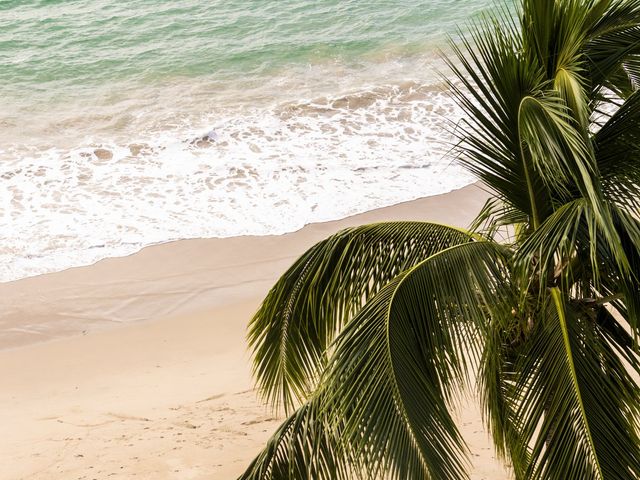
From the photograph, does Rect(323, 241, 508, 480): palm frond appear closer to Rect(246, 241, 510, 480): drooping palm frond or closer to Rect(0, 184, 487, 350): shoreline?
Rect(246, 241, 510, 480): drooping palm frond

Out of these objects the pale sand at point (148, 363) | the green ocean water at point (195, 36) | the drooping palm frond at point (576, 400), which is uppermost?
the green ocean water at point (195, 36)

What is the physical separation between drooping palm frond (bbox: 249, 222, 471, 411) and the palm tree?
0.01 meters

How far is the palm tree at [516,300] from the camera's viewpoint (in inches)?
140

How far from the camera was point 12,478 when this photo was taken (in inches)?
239

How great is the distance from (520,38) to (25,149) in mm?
10506

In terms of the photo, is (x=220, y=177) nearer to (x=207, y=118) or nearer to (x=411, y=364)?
(x=207, y=118)

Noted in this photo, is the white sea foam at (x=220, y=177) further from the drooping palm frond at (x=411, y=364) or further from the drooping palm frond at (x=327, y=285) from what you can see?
the drooping palm frond at (x=411, y=364)

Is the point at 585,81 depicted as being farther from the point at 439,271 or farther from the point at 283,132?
the point at 283,132

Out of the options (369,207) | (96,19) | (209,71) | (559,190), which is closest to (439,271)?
(559,190)

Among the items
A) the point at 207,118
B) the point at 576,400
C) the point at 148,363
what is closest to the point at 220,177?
the point at 207,118

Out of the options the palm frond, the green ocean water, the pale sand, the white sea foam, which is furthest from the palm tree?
the green ocean water

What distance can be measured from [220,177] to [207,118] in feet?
8.66

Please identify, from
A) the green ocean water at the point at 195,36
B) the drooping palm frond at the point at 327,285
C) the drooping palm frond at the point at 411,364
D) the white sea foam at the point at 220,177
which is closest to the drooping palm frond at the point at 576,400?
the drooping palm frond at the point at 411,364

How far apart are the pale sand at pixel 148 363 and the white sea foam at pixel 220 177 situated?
465mm
